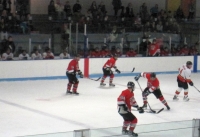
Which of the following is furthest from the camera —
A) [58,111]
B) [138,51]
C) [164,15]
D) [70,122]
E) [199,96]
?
[164,15]

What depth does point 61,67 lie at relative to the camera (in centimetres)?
1476

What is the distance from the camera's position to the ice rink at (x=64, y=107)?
28.3 feet

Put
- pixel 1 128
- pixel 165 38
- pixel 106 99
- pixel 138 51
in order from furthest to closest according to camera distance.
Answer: pixel 165 38, pixel 138 51, pixel 106 99, pixel 1 128

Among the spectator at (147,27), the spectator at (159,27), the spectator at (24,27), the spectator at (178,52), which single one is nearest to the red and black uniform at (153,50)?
the spectator at (178,52)

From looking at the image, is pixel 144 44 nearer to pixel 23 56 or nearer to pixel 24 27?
pixel 24 27

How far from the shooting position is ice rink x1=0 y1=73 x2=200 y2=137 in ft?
28.3

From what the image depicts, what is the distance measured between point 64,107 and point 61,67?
4.44 m

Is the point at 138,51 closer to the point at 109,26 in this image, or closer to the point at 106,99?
the point at 109,26

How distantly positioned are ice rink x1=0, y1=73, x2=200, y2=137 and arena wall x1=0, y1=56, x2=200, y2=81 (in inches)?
13.6

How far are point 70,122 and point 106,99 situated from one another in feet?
8.95

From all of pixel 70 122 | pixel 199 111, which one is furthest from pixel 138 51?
pixel 70 122

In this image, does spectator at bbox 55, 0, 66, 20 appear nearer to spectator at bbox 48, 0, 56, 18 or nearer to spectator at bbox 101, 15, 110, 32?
spectator at bbox 48, 0, 56, 18

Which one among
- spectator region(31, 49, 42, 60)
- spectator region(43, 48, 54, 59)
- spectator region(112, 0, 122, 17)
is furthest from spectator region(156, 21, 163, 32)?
spectator region(31, 49, 42, 60)

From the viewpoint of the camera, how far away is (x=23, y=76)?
46.5 ft
